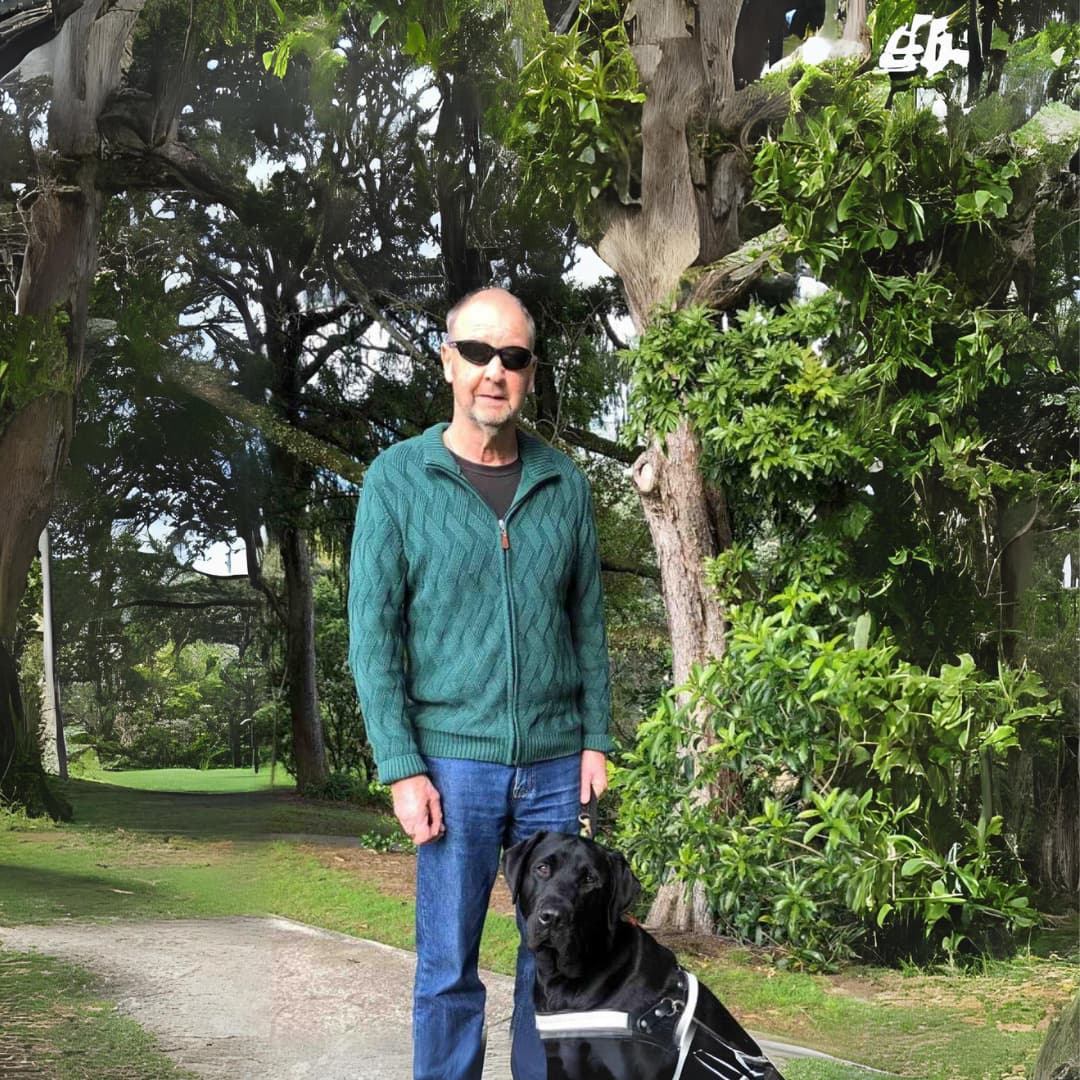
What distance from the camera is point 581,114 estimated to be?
3396mm

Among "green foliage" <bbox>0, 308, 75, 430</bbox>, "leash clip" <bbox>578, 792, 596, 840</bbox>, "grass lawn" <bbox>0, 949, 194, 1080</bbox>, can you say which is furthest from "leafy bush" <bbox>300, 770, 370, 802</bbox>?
"leash clip" <bbox>578, 792, 596, 840</bbox>

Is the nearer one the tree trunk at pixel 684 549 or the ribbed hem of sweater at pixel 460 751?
the ribbed hem of sweater at pixel 460 751

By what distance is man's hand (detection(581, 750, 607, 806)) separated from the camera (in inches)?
75.8

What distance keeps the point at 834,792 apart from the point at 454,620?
1.52m

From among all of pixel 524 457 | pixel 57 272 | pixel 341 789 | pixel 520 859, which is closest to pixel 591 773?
pixel 520 859

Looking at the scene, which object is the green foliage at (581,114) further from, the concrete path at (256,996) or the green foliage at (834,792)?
the concrete path at (256,996)

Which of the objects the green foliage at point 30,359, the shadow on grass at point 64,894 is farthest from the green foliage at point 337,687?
the green foliage at point 30,359

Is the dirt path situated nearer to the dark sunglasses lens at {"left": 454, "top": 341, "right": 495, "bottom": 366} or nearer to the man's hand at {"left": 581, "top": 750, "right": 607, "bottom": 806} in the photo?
the man's hand at {"left": 581, "top": 750, "right": 607, "bottom": 806}

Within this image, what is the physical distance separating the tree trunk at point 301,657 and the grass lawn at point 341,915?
14 cm

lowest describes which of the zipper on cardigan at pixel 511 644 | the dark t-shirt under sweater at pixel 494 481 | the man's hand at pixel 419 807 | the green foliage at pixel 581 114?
the man's hand at pixel 419 807

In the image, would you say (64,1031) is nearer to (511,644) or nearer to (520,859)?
(520,859)

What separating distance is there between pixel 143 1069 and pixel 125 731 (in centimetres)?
87

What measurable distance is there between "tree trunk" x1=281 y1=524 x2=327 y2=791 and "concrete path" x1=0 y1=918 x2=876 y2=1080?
1.72 feet

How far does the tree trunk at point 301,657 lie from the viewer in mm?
3502
